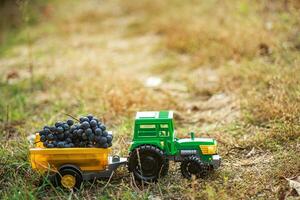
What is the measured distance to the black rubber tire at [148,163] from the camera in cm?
414

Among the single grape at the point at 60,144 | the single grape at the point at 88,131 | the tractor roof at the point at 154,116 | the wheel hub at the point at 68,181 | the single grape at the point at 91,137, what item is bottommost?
the wheel hub at the point at 68,181

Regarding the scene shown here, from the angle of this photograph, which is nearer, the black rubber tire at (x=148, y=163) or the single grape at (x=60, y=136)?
the black rubber tire at (x=148, y=163)

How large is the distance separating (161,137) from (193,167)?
339 millimetres

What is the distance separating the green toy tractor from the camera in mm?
4156

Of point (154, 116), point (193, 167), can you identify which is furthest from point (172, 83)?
point (193, 167)

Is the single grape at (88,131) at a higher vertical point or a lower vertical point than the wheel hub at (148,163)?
higher

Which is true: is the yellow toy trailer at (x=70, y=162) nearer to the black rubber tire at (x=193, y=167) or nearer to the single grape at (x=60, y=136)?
the single grape at (x=60, y=136)

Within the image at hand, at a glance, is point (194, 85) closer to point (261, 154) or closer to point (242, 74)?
point (242, 74)

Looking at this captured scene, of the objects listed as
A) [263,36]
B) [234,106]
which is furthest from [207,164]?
[263,36]

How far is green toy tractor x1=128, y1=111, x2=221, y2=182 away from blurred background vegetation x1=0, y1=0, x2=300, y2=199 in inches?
4.6

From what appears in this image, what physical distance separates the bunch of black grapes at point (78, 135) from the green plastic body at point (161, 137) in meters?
0.23

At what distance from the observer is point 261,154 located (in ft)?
15.5

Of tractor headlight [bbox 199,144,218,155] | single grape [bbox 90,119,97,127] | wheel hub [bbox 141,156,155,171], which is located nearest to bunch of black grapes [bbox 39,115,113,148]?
single grape [bbox 90,119,97,127]

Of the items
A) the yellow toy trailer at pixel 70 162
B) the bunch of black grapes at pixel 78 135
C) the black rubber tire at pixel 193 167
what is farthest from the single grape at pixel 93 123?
the black rubber tire at pixel 193 167
